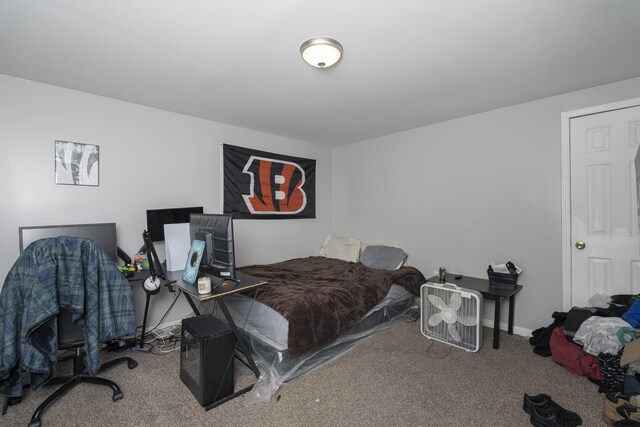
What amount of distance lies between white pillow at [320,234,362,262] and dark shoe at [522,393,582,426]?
2.50 meters

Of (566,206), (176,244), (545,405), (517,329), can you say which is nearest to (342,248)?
(517,329)

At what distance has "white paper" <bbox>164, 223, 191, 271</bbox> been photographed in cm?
254

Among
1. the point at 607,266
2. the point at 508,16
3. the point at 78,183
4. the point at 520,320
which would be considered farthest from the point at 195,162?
the point at 607,266

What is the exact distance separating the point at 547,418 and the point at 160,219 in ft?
11.1

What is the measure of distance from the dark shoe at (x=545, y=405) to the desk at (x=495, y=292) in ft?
2.46

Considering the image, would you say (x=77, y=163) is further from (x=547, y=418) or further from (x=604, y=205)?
(x=604, y=205)

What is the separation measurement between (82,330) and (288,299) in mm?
1332

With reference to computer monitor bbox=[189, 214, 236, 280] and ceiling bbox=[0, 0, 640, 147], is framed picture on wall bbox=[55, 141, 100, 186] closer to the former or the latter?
ceiling bbox=[0, 0, 640, 147]

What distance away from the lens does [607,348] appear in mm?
1942

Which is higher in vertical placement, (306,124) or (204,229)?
(306,124)

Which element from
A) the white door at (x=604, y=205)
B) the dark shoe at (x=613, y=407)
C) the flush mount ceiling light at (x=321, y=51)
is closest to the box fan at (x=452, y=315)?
the dark shoe at (x=613, y=407)

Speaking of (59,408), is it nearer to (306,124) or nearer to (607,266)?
(306,124)

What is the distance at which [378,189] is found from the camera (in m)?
4.18

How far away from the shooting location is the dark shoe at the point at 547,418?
1.65 meters
